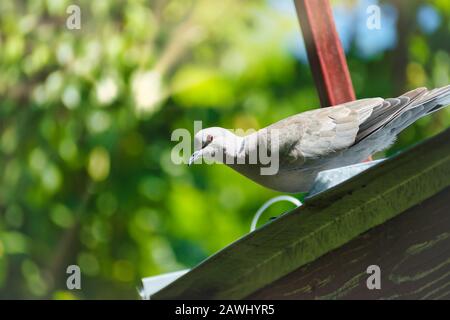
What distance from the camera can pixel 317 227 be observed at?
1.63 metres

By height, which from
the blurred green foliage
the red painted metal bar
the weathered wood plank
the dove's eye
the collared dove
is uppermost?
the blurred green foliage

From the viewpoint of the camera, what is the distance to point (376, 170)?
4.85ft

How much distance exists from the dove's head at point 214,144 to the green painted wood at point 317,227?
43 cm

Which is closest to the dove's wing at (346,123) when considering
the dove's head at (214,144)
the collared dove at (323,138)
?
the collared dove at (323,138)

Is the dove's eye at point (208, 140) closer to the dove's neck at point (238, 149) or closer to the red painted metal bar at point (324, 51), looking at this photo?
the dove's neck at point (238, 149)

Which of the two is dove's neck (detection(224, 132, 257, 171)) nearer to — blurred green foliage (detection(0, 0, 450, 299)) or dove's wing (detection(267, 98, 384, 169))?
dove's wing (detection(267, 98, 384, 169))

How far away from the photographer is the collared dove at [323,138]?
190cm

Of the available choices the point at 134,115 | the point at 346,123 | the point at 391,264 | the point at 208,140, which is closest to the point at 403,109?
the point at 346,123

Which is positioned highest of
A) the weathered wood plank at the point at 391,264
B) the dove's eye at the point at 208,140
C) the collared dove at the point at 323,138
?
the dove's eye at the point at 208,140

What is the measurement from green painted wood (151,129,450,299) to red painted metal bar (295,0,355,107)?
25.2 inches

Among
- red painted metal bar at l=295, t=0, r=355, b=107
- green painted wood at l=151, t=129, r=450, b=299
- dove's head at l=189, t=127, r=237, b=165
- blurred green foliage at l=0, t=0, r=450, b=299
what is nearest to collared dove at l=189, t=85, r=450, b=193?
dove's head at l=189, t=127, r=237, b=165

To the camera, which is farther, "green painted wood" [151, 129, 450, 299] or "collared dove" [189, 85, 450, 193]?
"collared dove" [189, 85, 450, 193]

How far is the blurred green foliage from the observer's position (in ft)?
12.0
